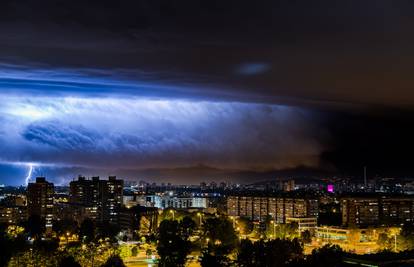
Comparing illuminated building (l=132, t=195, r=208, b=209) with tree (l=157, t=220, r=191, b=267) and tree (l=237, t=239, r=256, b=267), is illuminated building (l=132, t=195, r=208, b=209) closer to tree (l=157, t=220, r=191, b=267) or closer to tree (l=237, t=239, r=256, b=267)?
tree (l=157, t=220, r=191, b=267)

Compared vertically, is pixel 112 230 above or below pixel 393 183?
below

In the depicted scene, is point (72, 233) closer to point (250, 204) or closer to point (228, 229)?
point (228, 229)

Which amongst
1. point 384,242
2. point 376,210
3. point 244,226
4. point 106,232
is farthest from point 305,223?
point 106,232

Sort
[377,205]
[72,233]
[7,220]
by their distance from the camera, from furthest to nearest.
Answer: [377,205] → [7,220] → [72,233]

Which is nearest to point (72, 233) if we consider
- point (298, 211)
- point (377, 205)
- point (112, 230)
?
point (112, 230)

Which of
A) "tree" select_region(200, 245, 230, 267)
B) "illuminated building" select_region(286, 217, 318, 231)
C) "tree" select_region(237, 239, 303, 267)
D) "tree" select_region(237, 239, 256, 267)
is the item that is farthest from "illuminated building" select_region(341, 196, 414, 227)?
"tree" select_region(200, 245, 230, 267)

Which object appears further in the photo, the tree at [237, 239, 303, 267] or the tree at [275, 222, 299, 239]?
the tree at [275, 222, 299, 239]
